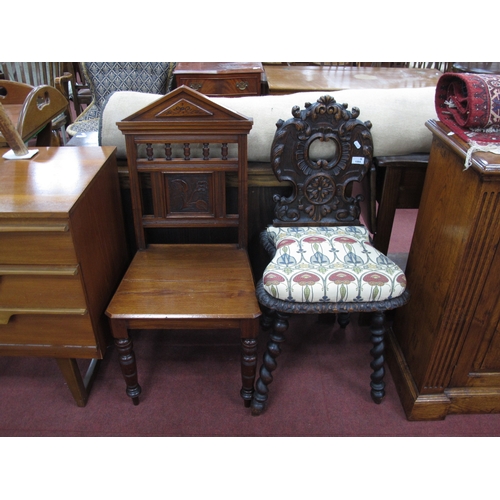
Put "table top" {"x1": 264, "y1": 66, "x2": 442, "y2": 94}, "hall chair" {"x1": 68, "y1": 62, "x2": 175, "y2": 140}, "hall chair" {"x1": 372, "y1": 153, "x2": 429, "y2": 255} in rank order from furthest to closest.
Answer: "hall chair" {"x1": 68, "y1": 62, "x2": 175, "y2": 140} → "table top" {"x1": 264, "y1": 66, "x2": 442, "y2": 94} → "hall chair" {"x1": 372, "y1": 153, "x2": 429, "y2": 255}

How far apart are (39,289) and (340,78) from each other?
2.58 meters

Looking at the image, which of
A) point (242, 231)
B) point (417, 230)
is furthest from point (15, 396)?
point (417, 230)

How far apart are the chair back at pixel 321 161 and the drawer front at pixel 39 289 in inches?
27.5

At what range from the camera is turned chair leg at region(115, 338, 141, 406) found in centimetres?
132

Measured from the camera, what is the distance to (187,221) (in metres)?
1.50

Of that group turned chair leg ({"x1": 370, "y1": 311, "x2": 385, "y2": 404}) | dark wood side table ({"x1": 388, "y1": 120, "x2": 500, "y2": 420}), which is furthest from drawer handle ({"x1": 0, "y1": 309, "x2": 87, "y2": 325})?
dark wood side table ({"x1": 388, "y1": 120, "x2": 500, "y2": 420})

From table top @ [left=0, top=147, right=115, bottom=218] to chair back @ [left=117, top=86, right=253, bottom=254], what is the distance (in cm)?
14

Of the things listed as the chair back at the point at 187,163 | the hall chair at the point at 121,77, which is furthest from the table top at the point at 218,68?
the chair back at the point at 187,163

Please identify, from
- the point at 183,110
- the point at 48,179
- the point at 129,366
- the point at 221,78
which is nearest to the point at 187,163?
the point at 183,110

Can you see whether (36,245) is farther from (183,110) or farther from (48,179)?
(183,110)

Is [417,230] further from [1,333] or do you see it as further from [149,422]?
[1,333]

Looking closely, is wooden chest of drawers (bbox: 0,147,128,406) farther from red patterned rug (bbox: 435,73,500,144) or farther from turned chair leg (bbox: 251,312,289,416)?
red patterned rug (bbox: 435,73,500,144)

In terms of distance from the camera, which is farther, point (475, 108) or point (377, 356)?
point (377, 356)

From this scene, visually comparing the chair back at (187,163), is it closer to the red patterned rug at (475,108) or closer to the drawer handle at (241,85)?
the red patterned rug at (475,108)
